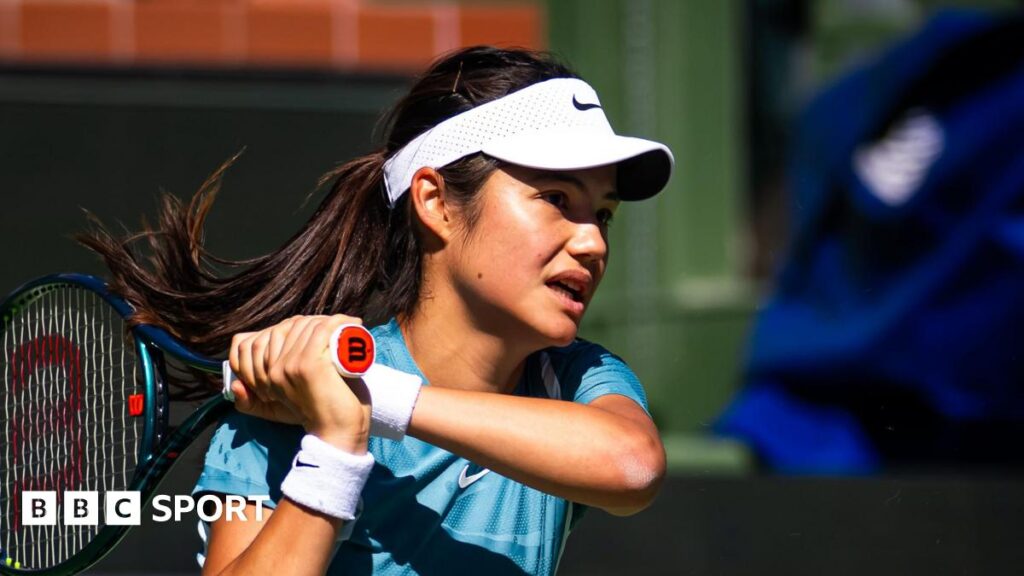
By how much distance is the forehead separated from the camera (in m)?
2.12

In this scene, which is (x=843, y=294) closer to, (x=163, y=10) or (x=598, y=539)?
(x=598, y=539)

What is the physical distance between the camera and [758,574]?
495 centimetres

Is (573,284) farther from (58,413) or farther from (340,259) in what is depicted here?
(58,413)

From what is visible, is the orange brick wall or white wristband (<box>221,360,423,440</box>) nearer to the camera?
white wristband (<box>221,360,423,440</box>)

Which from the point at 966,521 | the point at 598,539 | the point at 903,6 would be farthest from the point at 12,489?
the point at 903,6

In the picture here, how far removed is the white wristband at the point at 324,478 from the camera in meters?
1.89

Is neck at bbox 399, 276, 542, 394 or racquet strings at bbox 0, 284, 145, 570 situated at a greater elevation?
neck at bbox 399, 276, 542, 394

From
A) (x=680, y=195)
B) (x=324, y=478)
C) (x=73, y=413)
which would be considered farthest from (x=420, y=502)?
(x=680, y=195)

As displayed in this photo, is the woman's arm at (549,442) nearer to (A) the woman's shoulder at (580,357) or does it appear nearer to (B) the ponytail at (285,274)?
(A) the woman's shoulder at (580,357)

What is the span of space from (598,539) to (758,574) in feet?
1.68

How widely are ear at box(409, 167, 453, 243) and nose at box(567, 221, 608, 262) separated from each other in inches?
7.4

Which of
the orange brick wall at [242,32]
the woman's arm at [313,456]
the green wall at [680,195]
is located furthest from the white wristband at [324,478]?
the green wall at [680,195]

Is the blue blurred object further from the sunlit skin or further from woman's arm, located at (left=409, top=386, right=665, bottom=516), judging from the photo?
woman's arm, located at (left=409, top=386, right=665, bottom=516)

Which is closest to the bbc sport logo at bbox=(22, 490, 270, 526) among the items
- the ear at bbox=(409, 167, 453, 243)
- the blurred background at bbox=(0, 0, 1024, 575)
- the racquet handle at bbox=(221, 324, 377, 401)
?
the racquet handle at bbox=(221, 324, 377, 401)
